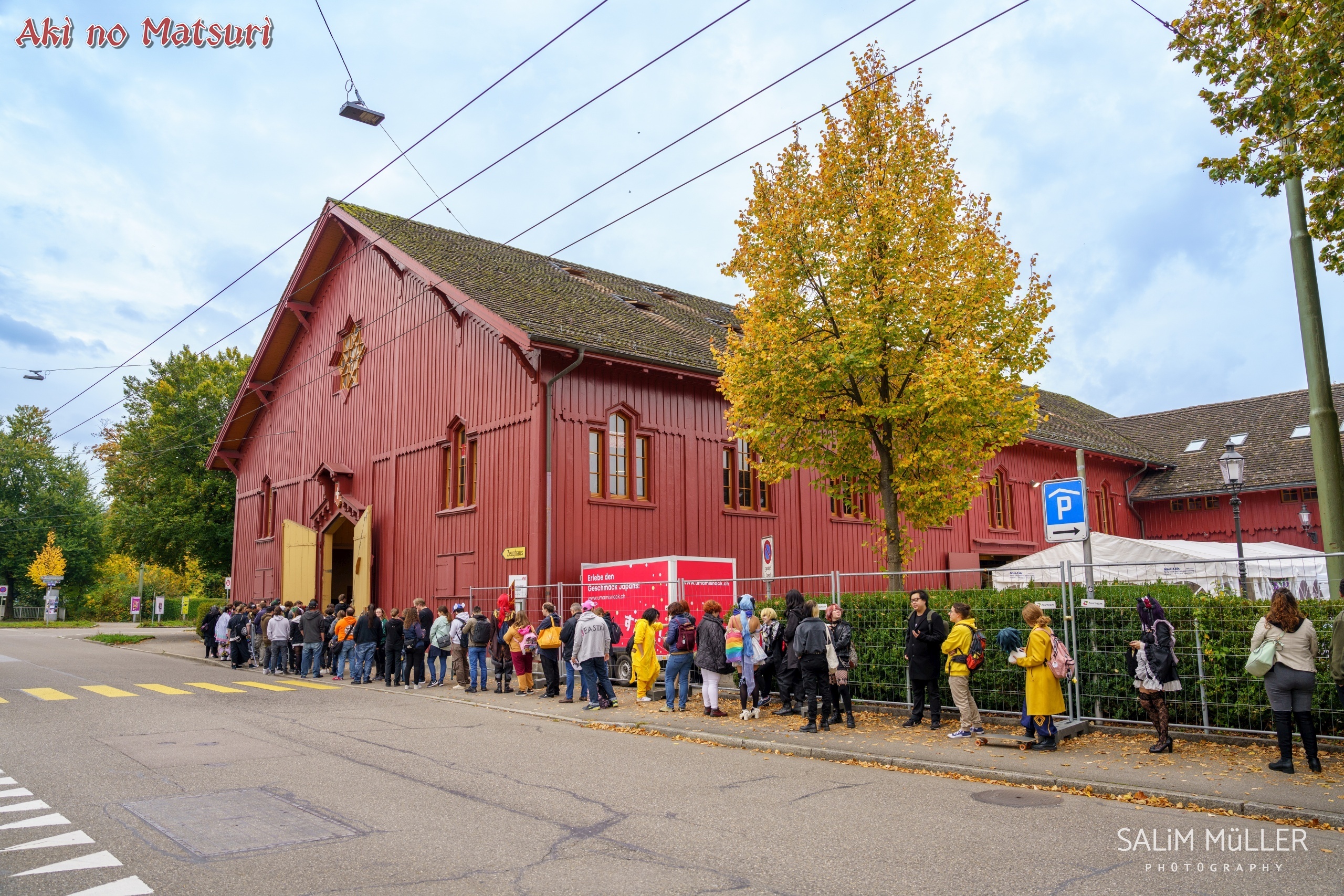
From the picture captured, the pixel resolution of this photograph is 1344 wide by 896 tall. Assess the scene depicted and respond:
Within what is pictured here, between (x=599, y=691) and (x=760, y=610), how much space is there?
→ 2960mm

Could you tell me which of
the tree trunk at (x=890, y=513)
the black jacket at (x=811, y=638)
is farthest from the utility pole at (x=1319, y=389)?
the tree trunk at (x=890, y=513)

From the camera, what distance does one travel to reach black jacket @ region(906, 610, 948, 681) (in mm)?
11586

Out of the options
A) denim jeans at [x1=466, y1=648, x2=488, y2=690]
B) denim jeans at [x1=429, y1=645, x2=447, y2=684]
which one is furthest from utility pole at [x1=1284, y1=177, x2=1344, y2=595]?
denim jeans at [x1=429, y1=645, x2=447, y2=684]

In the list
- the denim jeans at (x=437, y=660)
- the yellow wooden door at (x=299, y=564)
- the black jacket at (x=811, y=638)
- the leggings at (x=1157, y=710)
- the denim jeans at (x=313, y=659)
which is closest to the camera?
the leggings at (x=1157, y=710)

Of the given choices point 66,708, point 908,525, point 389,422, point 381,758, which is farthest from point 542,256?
point 381,758

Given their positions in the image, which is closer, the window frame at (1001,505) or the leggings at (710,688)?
the leggings at (710,688)

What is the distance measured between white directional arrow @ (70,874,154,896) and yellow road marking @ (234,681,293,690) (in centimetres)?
1380

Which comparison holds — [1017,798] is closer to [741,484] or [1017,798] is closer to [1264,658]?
[1264,658]

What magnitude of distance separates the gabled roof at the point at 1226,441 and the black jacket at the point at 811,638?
91.4ft

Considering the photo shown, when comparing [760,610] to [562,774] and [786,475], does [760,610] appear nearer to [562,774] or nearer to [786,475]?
[786,475]

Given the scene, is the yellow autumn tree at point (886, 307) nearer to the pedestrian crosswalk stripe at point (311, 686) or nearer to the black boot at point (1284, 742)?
the black boot at point (1284, 742)

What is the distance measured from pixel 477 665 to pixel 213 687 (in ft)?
17.7

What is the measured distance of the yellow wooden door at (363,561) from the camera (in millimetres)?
24625

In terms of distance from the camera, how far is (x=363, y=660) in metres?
19.9
